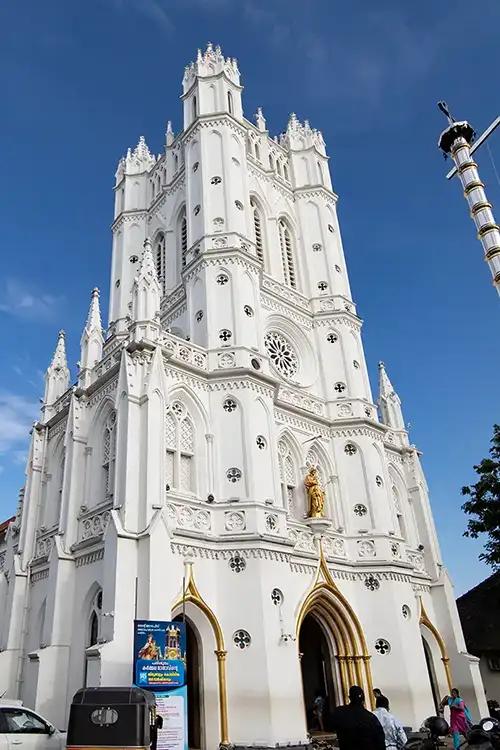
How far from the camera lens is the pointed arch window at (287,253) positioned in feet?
103

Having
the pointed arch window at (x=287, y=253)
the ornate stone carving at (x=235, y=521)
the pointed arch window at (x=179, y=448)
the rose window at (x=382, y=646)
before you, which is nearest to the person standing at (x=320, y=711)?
the rose window at (x=382, y=646)

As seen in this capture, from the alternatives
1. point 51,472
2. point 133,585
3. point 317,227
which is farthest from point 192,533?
point 317,227

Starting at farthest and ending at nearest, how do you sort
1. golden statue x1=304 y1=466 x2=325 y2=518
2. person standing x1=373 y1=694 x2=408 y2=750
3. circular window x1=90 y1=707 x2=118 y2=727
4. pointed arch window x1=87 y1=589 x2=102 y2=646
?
1. golden statue x1=304 y1=466 x2=325 y2=518
2. pointed arch window x1=87 y1=589 x2=102 y2=646
3. circular window x1=90 y1=707 x2=118 y2=727
4. person standing x1=373 y1=694 x2=408 y2=750

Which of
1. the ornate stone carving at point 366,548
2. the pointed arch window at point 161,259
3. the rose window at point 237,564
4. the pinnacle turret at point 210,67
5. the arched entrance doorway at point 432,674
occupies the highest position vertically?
the pinnacle turret at point 210,67

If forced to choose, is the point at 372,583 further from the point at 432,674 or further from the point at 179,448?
the point at 179,448

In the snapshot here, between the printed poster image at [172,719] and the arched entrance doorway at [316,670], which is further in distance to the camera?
the arched entrance doorway at [316,670]

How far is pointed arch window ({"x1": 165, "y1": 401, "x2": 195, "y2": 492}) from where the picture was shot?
2080 centimetres

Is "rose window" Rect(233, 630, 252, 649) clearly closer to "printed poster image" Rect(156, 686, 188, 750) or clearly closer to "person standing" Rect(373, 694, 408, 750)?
"printed poster image" Rect(156, 686, 188, 750)

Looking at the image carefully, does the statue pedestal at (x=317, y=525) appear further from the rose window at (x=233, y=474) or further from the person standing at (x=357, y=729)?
the person standing at (x=357, y=729)

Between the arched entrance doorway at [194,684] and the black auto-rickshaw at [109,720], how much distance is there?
26.5ft

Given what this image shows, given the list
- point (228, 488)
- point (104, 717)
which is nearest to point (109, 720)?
point (104, 717)

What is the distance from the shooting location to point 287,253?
3228 centimetres

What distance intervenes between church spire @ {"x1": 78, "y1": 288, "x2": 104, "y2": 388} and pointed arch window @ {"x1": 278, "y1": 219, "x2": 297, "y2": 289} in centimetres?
975

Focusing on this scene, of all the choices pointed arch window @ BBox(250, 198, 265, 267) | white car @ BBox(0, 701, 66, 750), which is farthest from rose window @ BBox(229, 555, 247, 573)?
pointed arch window @ BBox(250, 198, 265, 267)
